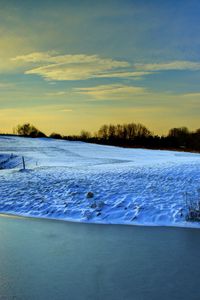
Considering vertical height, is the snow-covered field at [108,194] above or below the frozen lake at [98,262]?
above

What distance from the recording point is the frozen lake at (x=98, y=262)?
232 inches

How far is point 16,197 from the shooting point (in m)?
14.7

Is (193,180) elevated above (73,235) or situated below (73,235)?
above

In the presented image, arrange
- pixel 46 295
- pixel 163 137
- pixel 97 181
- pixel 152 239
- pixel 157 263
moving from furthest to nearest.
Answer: pixel 163 137 < pixel 97 181 < pixel 152 239 < pixel 157 263 < pixel 46 295

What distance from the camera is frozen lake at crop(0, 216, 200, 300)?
5.89 meters

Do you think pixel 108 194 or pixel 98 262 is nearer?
pixel 98 262

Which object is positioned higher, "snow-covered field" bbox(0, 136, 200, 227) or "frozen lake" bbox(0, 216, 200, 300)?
"snow-covered field" bbox(0, 136, 200, 227)

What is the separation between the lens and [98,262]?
7375 millimetres

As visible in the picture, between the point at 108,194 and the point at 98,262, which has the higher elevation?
the point at 108,194

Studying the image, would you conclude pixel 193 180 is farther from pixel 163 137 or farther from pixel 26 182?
pixel 163 137

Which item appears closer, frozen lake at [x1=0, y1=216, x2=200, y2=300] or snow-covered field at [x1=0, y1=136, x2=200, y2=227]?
frozen lake at [x1=0, y1=216, x2=200, y2=300]

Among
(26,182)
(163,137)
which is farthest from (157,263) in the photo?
(163,137)

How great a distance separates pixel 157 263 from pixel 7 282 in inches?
119

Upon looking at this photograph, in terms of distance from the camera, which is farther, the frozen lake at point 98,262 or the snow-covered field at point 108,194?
the snow-covered field at point 108,194
